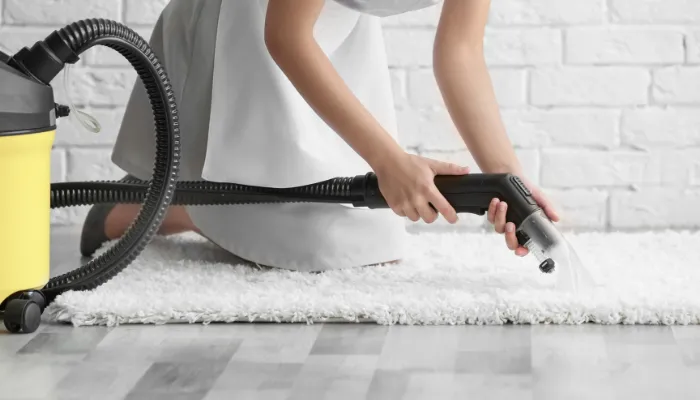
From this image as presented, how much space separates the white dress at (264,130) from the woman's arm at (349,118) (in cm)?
16

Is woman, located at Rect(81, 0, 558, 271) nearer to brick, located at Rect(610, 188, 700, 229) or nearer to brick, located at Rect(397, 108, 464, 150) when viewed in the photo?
brick, located at Rect(397, 108, 464, 150)

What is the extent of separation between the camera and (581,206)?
2.14 meters

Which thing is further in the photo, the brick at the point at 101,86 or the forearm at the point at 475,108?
the brick at the point at 101,86

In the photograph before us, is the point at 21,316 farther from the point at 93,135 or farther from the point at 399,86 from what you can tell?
the point at 399,86

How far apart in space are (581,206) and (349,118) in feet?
2.91

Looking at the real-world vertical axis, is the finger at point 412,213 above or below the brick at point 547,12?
below

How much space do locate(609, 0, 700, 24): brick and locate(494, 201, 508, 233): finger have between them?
866mm

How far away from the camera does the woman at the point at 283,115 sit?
5.17ft

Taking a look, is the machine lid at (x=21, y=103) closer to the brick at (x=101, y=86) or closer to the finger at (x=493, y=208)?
the finger at (x=493, y=208)

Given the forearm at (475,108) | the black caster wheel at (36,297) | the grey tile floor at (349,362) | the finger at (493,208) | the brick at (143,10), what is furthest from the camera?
the brick at (143,10)

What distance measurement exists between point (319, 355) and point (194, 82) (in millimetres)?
668

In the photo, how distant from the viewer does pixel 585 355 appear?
3.88ft

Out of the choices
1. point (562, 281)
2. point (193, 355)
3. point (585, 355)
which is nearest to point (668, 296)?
point (562, 281)

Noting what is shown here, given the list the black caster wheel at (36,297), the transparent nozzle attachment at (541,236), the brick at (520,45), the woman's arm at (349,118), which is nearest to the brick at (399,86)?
the brick at (520,45)
